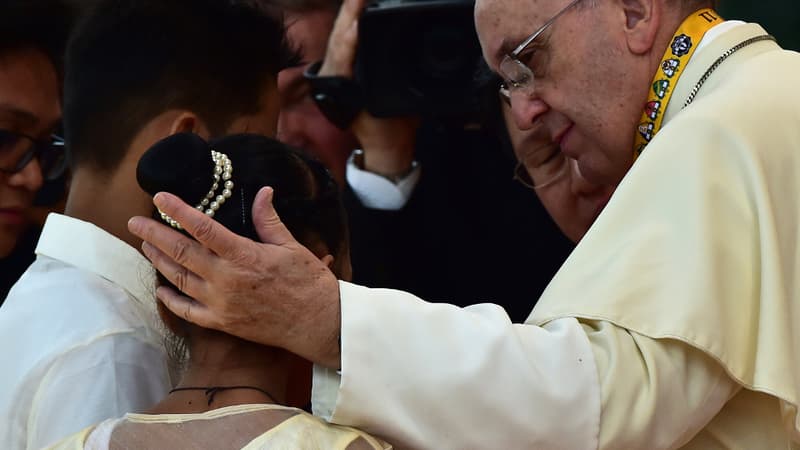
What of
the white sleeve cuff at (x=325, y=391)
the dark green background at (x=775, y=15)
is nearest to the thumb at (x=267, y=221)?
the white sleeve cuff at (x=325, y=391)

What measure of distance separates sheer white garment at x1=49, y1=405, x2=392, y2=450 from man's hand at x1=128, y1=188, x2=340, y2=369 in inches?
4.5

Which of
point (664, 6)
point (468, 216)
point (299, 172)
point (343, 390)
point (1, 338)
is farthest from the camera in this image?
point (468, 216)

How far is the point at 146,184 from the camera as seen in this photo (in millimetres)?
2121

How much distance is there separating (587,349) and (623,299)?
119mm

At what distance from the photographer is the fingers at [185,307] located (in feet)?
6.87

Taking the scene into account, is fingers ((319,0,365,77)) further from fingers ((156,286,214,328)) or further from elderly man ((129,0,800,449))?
fingers ((156,286,214,328))

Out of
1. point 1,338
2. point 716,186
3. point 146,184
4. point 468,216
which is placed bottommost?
point 468,216

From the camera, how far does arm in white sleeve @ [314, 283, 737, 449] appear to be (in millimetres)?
2125

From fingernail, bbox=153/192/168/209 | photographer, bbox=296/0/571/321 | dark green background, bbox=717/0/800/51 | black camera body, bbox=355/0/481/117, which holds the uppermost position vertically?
fingernail, bbox=153/192/168/209

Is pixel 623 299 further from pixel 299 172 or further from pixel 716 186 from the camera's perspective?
pixel 299 172

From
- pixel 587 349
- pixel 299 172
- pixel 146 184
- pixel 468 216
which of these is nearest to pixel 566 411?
pixel 587 349

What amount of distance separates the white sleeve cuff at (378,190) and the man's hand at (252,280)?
2.06m

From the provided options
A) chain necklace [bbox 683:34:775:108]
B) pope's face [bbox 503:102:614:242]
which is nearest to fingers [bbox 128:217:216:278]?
chain necklace [bbox 683:34:775:108]

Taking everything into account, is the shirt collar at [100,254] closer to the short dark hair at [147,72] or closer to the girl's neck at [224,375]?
the short dark hair at [147,72]
